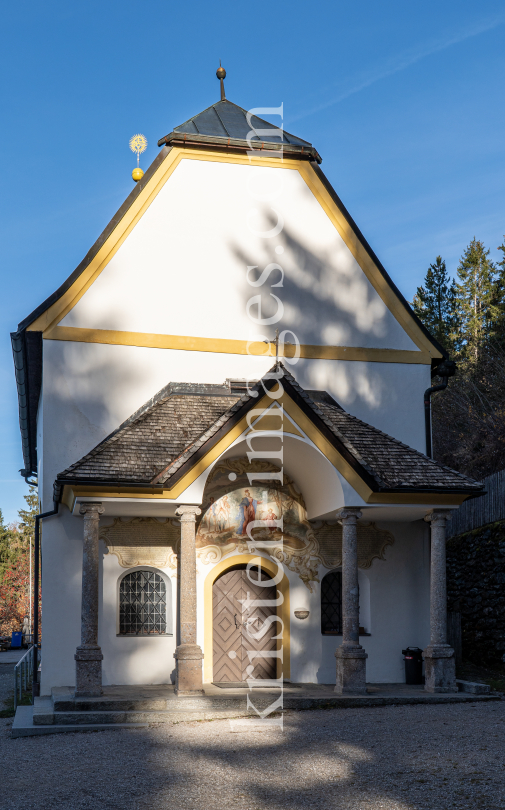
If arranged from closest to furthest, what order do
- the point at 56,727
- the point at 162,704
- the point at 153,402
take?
1. the point at 56,727
2. the point at 162,704
3. the point at 153,402

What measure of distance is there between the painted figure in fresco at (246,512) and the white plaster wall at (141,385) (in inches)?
88.6

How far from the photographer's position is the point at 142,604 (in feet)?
44.9

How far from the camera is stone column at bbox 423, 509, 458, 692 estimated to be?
12.8 meters

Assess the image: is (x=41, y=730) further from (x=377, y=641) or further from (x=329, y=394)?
(x=329, y=394)

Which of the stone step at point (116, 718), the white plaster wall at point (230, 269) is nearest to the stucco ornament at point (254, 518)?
the white plaster wall at point (230, 269)

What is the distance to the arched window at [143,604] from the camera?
13578mm

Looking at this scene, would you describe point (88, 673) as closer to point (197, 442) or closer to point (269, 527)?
point (197, 442)

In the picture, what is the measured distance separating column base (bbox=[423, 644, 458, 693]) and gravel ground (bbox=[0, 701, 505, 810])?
182cm

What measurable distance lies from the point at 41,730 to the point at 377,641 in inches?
244

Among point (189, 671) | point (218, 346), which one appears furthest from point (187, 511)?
point (218, 346)

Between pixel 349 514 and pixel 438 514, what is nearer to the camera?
pixel 349 514

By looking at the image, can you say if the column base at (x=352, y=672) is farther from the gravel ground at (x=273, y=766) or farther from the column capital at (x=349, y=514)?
the column capital at (x=349, y=514)

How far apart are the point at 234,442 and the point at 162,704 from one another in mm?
→ 3864

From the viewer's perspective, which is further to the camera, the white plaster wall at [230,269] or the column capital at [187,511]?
the white plaster wall at [230,269]
